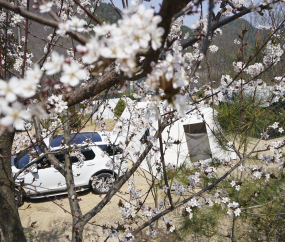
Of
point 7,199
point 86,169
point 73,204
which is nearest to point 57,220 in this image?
point 86,169

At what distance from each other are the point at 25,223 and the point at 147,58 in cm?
455

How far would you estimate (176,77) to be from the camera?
1.83 ft

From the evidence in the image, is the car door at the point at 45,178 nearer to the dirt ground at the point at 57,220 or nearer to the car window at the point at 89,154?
the dirt ground at the point at 57,220

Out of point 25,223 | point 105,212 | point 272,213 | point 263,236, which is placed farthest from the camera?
point 105,212

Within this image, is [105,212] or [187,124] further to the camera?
[187,124]

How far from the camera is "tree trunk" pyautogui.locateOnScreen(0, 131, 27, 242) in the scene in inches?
57.4

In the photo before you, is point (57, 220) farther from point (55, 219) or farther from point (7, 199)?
point (7, 199)

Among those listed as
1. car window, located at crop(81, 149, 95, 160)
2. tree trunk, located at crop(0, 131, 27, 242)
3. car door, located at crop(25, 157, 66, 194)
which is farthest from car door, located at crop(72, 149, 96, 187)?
tree trunk, located at crop(0, 131, 27, 242)

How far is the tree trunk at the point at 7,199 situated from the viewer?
1458 millimetres

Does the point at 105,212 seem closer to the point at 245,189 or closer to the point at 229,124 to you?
the point at 245,189

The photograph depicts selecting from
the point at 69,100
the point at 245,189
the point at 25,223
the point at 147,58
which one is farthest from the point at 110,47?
the point at 25,223

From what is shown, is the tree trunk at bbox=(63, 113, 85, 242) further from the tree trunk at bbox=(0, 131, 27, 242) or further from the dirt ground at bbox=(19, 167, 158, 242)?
the dirt ground at bbox=(19, 167, 158, 242)

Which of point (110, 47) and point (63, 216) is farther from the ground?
point (110, 47)

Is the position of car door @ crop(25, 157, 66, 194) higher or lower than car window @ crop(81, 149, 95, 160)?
lower
